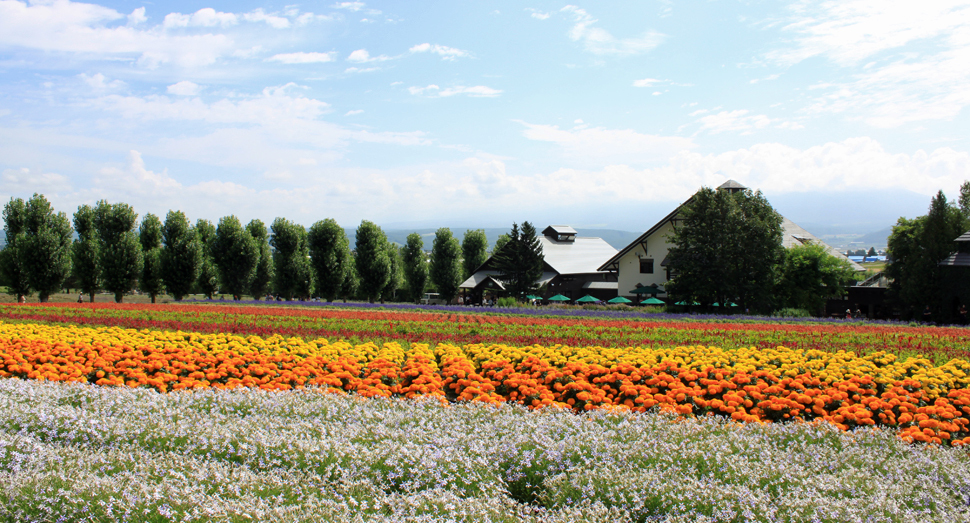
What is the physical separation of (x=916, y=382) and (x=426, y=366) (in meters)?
7.19

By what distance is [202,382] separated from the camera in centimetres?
914

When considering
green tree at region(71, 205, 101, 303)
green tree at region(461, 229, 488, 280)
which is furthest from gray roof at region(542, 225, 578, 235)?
green tree at region(71, 205, 101, 303)

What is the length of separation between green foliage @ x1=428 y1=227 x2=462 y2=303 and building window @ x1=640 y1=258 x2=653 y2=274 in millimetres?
23226

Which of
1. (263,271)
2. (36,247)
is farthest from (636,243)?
(36,247)

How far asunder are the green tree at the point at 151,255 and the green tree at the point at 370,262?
1564 centimetres

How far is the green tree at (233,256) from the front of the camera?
49031 mm

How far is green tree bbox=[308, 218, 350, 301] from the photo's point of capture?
47.2 metres

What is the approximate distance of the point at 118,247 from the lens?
40.4m

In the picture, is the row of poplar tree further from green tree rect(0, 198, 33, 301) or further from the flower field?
the flower field

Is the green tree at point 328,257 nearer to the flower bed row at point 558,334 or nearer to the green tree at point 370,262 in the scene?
the green tree at point 370,262

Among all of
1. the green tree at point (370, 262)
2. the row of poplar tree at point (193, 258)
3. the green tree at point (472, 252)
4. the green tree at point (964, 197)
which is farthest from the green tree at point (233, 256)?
the green tree at point (964, 197)

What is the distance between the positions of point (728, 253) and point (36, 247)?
145ft

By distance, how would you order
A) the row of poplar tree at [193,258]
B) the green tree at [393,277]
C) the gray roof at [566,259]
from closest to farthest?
the row of poplar tree at [193,258] → the gray roof at [566,259] → the green tree at [393,277]

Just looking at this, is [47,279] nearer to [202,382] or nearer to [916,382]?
[202,382]
